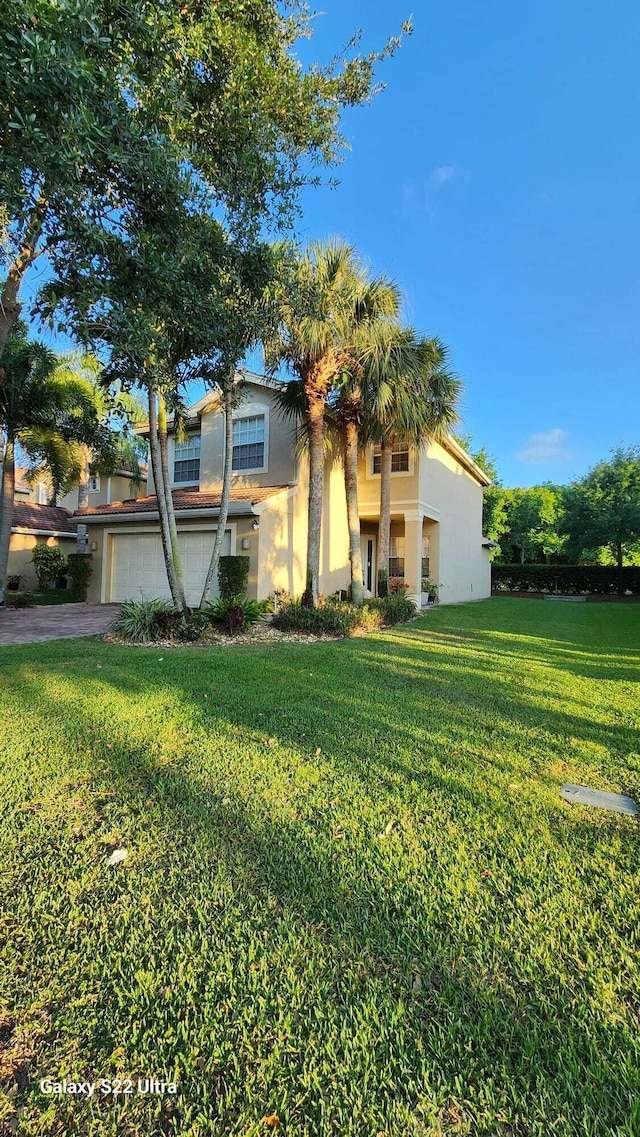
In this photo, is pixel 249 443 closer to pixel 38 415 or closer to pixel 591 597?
pixel 38 415

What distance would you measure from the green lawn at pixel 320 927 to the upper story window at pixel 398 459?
13.3 meters

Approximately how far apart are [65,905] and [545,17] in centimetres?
1390

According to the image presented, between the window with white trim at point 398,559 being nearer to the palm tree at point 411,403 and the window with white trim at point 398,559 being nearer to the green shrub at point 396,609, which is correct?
the palm tree at point 411,403

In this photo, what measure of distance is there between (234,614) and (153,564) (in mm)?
5769

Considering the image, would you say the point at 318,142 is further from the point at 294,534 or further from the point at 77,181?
the point at 294,534

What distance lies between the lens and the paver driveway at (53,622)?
10.4 meters

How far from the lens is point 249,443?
15.5 m

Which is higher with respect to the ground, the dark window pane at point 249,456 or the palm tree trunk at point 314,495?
the dark window pane at point 249,456

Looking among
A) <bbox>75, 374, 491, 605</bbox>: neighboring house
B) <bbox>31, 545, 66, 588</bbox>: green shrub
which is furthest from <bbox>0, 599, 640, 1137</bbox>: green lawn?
<bbox>31, 545, 66, 588</bbox>: green shrub

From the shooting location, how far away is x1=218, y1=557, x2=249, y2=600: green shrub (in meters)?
11.8

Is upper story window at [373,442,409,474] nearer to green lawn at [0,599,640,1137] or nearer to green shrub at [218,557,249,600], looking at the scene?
green shrub at [218,557,249,600]

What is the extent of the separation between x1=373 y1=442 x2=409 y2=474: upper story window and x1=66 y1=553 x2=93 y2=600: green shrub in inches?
418

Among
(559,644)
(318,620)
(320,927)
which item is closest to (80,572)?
(318,620)

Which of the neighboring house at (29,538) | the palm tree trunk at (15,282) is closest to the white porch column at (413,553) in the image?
the palm tree trunk at (15,282)
